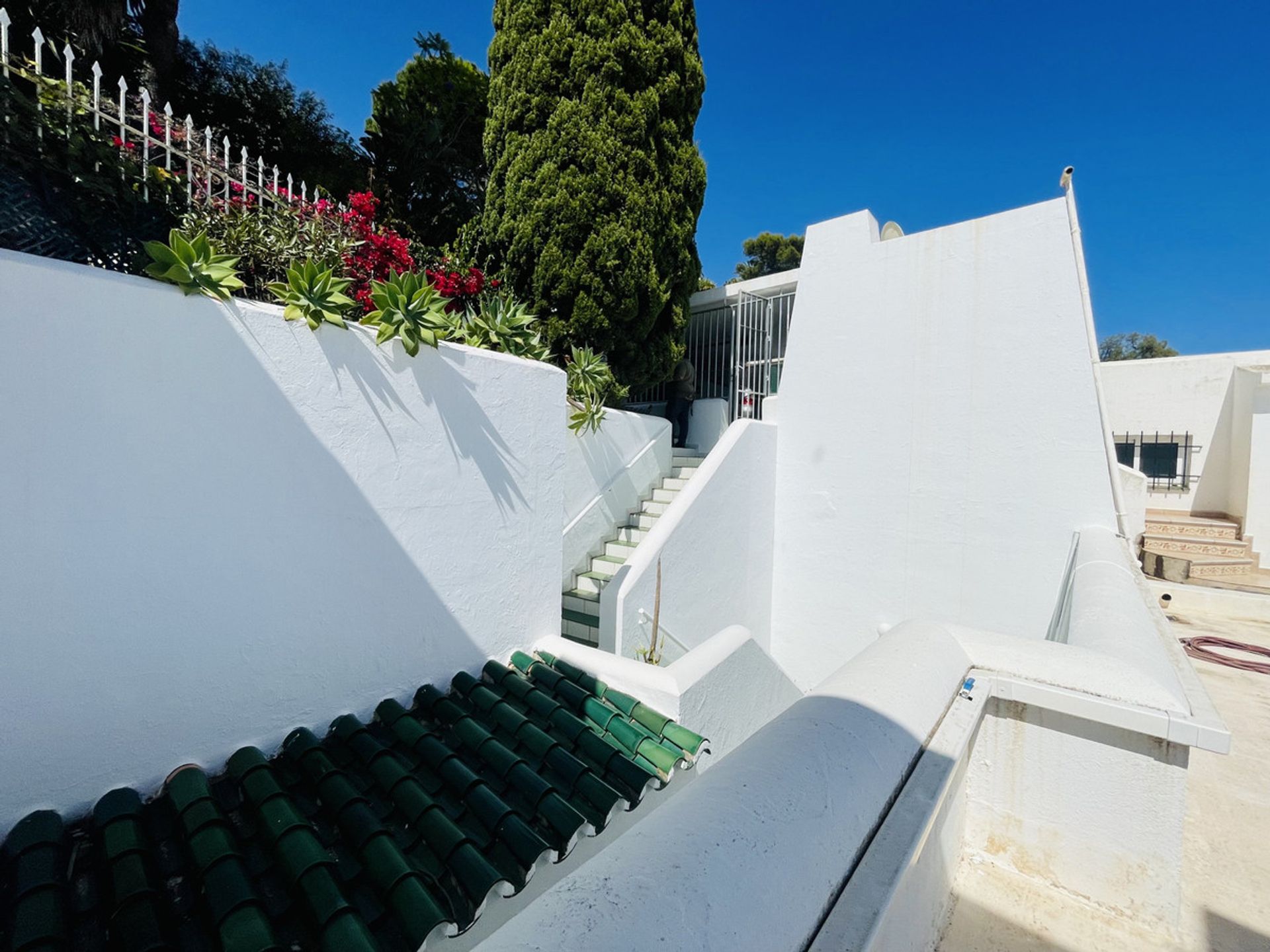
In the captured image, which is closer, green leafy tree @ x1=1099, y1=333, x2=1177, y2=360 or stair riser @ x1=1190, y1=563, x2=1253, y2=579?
stair riser @ x1=1190, y1=563, x2=1253, y2=579

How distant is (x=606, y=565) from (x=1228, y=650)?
6889 mm

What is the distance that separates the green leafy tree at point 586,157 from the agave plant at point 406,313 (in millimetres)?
4379

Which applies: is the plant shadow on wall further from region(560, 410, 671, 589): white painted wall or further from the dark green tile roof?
region(560, 410, 671, 589): white painted wall

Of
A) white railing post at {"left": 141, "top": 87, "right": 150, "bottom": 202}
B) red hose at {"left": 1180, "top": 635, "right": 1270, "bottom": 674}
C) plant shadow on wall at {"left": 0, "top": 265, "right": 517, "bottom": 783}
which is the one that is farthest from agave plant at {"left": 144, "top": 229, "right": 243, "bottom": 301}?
red hose at {"left": 1180, "top": 635, "right": 1270, "bottom": 674}

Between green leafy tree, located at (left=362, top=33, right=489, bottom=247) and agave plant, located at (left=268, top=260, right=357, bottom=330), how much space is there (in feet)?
24.5

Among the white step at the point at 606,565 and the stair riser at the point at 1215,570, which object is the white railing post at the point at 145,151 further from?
the stair riser at the point at 1215,570

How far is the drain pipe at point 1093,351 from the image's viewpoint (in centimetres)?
560

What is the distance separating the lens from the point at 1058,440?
5.94 m

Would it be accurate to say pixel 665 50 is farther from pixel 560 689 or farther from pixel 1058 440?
pixel 560 689

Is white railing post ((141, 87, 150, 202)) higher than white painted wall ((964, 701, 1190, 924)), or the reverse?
white railing post ((141, 87, 150, 202))

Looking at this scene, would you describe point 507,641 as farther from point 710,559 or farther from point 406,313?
point 710,559

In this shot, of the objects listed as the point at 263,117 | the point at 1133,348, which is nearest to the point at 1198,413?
the point at 263,117

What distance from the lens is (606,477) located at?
22.9 ft

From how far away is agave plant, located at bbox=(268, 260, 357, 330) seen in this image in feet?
9.02
